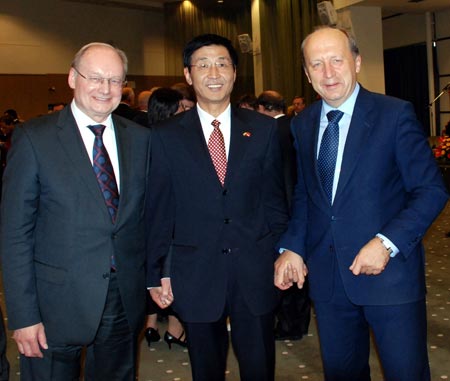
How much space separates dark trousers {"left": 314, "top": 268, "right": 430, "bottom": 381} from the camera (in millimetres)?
Answer: 1871

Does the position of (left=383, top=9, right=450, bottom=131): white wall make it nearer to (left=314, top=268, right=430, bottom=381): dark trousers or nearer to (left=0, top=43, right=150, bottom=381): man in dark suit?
(left=314, top=268, right=430, bottom=381): dark trousers

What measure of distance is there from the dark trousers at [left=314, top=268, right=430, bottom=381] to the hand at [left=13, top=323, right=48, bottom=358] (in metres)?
0.97

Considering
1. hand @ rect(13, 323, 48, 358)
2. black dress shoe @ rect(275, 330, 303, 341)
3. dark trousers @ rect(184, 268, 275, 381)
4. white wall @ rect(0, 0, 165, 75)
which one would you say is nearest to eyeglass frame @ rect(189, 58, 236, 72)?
dark trousers @ rect(184, 268, 275, 381)

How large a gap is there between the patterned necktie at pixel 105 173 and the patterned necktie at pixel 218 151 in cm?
40

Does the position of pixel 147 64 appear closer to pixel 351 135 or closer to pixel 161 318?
pixel 161 318

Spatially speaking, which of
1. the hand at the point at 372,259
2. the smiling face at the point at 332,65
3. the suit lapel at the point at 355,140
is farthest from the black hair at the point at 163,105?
the hand at the point at 372,259

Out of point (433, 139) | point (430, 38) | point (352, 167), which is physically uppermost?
point (430, 38)

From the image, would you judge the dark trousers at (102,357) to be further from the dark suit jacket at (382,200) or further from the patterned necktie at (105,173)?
the dark suit jacket at (382,200)

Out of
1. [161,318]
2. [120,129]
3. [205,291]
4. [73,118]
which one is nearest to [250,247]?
[205,291]

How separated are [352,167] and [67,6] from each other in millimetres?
13625

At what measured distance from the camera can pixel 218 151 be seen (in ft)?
7.16

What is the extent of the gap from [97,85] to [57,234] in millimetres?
534

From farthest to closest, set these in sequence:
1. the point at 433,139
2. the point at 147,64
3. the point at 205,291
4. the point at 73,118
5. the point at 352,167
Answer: the point at 147,64
the point at 433,139
the point at 205,291
the point at 73,118
the point at 352,167

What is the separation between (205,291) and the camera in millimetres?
2146
